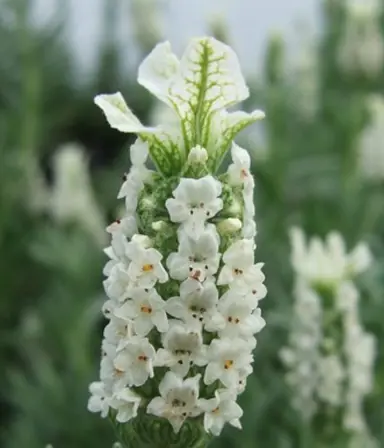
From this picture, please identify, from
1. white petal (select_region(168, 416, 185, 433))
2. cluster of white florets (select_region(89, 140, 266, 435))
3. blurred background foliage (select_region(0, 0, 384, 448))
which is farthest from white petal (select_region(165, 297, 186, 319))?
blurred background foliage (select_region(0, 0, 384, 448))

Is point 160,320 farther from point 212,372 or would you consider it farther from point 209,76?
point 209,76

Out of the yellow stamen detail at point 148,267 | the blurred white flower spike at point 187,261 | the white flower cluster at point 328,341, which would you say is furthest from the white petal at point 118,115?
the white flower cluster at point 328,341

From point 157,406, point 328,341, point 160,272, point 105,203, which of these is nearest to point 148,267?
point 160,272

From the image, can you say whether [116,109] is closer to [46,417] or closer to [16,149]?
[46,417]

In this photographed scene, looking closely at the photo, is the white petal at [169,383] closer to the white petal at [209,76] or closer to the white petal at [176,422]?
the white petal at [176,422]

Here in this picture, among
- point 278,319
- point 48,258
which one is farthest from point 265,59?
point 278,319

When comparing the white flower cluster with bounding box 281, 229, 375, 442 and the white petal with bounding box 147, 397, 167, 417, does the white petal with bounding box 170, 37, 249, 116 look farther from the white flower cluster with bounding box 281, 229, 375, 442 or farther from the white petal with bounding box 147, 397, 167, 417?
the white flower cluster with bounding box 281, 229, 375, 442
